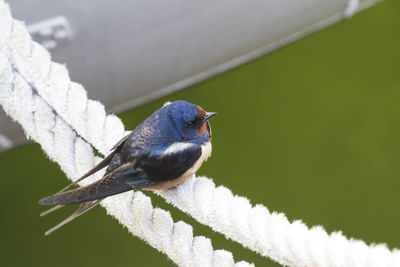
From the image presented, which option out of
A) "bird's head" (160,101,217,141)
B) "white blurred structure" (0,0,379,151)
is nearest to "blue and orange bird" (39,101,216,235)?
"bird's head" (160,101,217,141)

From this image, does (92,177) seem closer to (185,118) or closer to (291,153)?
(185,118)

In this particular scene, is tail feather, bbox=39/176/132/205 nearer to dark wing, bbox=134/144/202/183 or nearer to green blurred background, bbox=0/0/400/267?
dark wing, bbox=134/144/202/183

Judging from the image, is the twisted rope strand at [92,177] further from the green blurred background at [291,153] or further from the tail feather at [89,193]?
the green blurred background at [291,153]

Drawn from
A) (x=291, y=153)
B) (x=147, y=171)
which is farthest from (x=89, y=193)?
(x=291, y=153)

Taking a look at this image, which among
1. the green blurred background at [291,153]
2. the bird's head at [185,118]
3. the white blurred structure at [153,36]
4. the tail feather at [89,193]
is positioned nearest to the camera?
the tail feather at [89,193]

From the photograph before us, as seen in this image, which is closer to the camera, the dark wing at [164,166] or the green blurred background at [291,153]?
the dark wing at [164,166]

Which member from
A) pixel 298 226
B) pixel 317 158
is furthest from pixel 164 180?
pixel 317 158

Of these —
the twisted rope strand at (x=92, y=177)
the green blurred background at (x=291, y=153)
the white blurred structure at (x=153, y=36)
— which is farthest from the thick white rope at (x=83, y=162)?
the green blurred background at (x=291, y=153)
